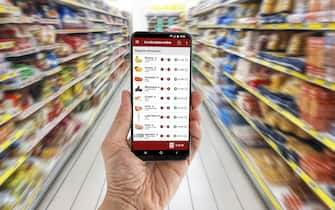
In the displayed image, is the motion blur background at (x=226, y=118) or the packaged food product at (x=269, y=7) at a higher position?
the packaged food product at (x=269, y=7)

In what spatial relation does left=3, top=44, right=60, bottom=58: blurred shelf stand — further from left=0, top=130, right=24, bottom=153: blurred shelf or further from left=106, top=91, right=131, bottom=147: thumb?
left=106, top=91, right=131, bottom=147: thumb

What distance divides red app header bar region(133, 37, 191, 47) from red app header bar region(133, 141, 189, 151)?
0.38m

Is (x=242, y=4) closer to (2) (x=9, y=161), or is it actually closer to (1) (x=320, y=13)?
(1) (x=320, y=13)

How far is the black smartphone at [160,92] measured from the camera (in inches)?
45.6

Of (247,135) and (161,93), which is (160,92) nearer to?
(161,93)

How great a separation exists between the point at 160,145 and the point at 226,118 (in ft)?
7.89

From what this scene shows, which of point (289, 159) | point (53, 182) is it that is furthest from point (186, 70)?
point (53, 182)

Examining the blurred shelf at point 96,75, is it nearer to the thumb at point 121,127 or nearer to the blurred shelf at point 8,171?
the blurred shelf at point 8,171

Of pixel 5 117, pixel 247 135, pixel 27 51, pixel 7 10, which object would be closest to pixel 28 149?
pixel 5 117

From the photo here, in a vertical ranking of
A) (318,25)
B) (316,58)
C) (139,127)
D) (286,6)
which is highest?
(286,6)

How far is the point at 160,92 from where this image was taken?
1.16 m

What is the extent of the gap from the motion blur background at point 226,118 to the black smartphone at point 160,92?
667mm

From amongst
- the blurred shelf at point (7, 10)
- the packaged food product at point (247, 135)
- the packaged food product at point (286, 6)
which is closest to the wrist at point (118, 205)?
the blurred shelf at point (7, 10)

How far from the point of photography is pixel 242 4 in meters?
3.16
